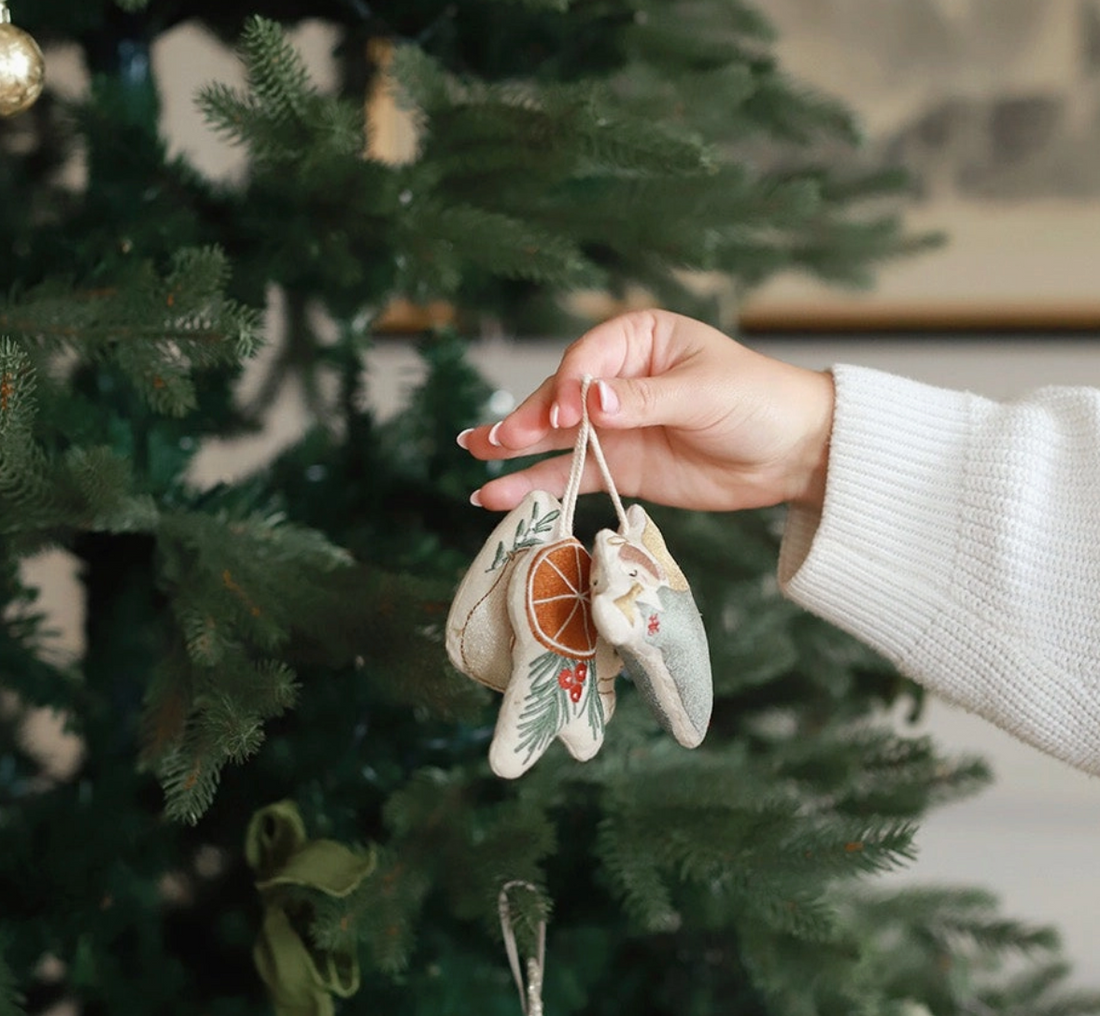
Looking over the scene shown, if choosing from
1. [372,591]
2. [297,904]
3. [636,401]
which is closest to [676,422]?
[636,401]

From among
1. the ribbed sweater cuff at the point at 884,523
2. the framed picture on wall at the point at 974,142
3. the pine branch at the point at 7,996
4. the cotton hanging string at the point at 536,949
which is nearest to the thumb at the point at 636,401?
the ribbed sweater cuff at the point at 884,523

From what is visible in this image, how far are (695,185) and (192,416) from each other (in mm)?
327

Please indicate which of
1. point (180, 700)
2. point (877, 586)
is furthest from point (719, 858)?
point (180, 700)

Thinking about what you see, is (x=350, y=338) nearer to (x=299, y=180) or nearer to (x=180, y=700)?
(x=299, y=180)

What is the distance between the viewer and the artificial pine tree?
1.68 ft

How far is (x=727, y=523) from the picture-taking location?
31.0 inches

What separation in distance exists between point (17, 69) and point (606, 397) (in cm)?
29

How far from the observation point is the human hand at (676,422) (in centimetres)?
51

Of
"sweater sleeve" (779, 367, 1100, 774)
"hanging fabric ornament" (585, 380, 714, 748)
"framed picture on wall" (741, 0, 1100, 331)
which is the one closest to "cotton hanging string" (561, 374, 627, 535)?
"hanging fabric ornament" (585, 380, 714, 748)

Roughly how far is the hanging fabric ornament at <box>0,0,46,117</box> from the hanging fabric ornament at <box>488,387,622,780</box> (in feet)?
0.97

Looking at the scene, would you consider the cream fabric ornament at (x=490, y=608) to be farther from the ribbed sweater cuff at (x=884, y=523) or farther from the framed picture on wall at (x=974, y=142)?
the framed picture on wall at (x=974, y=142)

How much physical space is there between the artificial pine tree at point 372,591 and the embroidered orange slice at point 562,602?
0.26 ft

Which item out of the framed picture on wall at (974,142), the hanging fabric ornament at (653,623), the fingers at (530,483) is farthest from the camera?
the framed picture on wall at (974,142)

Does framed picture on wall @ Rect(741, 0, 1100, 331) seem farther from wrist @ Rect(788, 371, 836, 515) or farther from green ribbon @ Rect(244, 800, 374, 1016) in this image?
green ribbon @ Rect(244, 800, 374, 1016)
